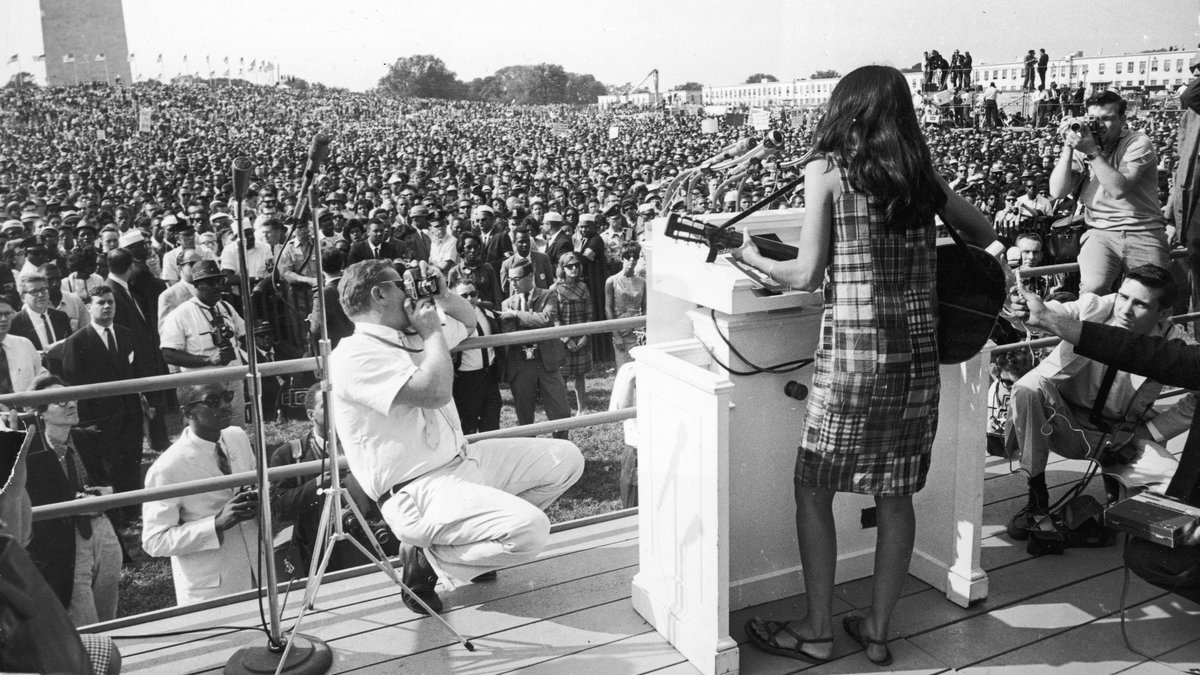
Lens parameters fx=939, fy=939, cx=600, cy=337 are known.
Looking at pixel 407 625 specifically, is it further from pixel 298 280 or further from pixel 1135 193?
pixel 298 280

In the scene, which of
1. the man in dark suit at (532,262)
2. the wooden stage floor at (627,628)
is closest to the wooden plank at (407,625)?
the wooden stage floor at (627,628)

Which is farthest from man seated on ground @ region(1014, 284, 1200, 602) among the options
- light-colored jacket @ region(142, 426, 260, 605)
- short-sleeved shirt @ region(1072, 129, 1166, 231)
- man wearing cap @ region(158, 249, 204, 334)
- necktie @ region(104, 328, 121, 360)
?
man wearing cap @ region(158, 249, 204, 334)

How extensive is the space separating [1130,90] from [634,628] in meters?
6.78

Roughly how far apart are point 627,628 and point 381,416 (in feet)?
3.01

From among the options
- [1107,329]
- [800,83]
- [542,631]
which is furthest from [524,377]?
[1107,329]

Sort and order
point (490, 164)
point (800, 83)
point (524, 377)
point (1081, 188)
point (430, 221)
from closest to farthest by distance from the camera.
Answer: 1. point (1081, 188)
2. point (800, 83)
3. point (524, 377)
4. point (430, 221)
5. point (490, 164)

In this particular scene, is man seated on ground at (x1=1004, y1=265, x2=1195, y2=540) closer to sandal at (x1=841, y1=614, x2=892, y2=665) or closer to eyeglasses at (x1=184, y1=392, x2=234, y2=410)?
sandal at (x1=841, y1=614, x2=892, y2=665)

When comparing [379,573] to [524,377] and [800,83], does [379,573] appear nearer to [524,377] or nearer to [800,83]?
[524,377]

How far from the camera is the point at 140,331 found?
6652 millimetres

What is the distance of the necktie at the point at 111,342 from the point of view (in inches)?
238

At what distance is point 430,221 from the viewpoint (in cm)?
1002

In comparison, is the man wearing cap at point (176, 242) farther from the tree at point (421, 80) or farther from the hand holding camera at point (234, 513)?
the hand holding camera at point (234, 513)

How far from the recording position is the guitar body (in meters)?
2.29

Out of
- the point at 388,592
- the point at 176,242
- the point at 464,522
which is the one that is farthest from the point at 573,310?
the point at 464,522
